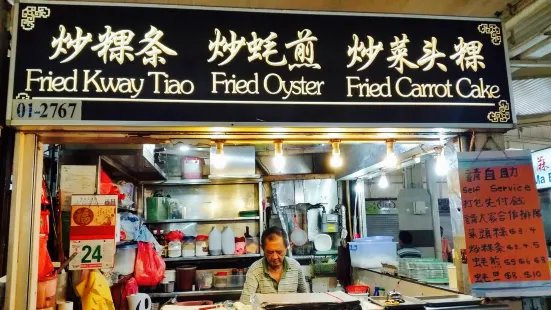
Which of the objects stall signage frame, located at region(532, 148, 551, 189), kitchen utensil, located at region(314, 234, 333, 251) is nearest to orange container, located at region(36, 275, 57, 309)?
kitchen utensil, located at region(314, 234, 333, 251)

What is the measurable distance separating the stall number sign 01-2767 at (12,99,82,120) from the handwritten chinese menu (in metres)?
2.40

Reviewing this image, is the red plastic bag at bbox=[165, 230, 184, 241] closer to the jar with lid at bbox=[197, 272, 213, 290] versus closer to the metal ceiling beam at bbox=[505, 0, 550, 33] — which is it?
the jar with lid at bbox=[197, 272, 213, 290]

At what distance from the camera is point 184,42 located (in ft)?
8.14

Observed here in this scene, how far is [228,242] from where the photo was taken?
6.35m

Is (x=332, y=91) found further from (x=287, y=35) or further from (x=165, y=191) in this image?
(x=165, y=191)

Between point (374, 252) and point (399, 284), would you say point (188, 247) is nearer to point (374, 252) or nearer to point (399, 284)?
point (374, 252)

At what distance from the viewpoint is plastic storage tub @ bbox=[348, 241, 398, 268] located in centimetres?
527

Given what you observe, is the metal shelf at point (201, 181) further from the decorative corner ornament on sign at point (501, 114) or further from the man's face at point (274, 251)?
the decorative corner ornament on sign at point (501, 114)

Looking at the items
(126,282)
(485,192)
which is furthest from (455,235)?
(126,282)

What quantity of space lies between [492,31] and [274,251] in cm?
259

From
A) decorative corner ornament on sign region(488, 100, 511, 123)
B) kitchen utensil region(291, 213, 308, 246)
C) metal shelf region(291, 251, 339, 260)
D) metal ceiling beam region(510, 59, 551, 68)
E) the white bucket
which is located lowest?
metal shelf region(291, 251, 339, 260)

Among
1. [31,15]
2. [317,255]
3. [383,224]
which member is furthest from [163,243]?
[383,224]

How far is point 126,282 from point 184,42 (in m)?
3.36

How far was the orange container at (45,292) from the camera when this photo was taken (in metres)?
2.56
